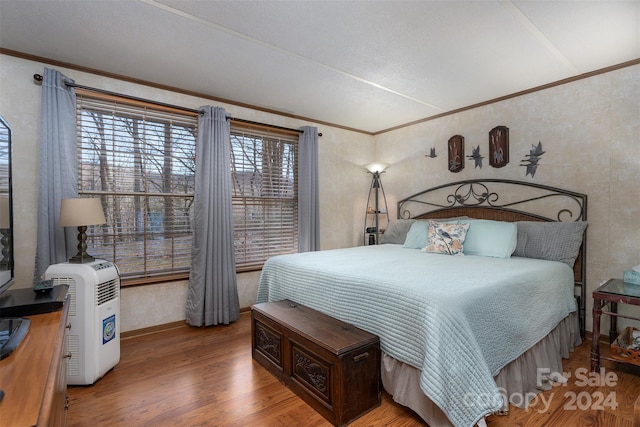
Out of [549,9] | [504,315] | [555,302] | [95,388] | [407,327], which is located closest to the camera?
[407,327]

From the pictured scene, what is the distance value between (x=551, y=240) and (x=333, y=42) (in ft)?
8.16

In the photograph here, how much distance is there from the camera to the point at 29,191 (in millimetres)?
2523

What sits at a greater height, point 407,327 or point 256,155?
point 256,155

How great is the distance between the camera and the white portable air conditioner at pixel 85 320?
2.12 meters

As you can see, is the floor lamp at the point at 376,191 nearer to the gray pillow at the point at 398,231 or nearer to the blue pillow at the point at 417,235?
the gray pillow at the point at 398,231

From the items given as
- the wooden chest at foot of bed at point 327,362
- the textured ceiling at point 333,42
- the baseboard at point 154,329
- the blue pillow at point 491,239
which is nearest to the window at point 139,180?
the textured ceiling at point 333,42

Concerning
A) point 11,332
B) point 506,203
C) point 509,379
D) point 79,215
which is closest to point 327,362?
point 509,379

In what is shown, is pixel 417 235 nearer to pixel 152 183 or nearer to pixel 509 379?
pixel 509 379

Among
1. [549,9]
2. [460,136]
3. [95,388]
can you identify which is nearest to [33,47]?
[95,388]

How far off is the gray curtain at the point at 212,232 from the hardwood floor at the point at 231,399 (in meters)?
0.64

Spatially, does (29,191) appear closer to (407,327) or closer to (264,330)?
(264,330)

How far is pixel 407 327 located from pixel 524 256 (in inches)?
71.5

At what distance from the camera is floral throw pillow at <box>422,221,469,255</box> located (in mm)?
3023

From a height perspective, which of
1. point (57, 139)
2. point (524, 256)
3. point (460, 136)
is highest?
point (460, 136)
